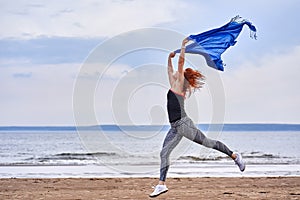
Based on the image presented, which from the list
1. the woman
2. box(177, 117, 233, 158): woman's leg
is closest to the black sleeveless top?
the woman

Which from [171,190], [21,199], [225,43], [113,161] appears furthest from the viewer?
[113,161]

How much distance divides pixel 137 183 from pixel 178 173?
4.56m

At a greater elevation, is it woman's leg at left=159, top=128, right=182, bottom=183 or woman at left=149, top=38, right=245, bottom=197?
woman at left=149, top=38, right=245, bottom=197

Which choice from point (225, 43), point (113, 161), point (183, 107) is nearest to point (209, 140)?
point (183, 107)

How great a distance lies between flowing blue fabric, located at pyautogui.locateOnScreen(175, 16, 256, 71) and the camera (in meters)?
11.2

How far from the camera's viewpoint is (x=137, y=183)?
18.0 m

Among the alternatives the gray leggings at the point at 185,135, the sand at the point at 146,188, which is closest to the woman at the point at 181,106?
the gray leggings at the point at 185,135

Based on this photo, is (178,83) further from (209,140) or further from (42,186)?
(42,186)

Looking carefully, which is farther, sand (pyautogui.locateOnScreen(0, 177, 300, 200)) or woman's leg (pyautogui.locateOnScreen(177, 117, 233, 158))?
sand (pyautogui.locateOnScreen(0, 177, 300, 200))

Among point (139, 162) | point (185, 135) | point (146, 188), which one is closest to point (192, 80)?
point (185, 135)

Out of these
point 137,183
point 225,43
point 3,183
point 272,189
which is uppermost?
point 225,43

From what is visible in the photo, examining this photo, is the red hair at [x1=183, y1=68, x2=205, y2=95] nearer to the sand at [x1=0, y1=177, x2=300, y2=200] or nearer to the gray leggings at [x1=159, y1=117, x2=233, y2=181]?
the gray leggings at [x1=159, y1=117, x2=233, y2=181]

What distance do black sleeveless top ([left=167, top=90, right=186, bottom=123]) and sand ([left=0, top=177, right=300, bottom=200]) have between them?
4558 mm

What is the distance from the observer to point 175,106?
34.1 ft
